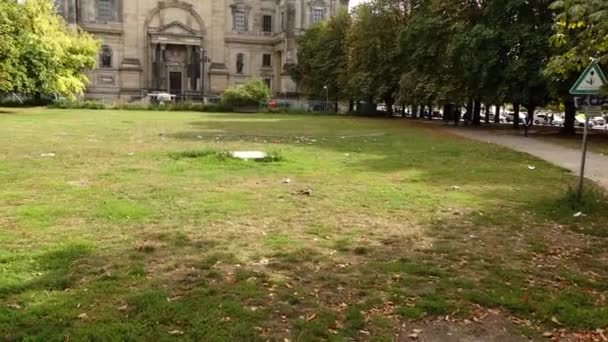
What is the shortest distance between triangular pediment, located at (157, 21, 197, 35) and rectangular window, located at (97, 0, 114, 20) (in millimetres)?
7137

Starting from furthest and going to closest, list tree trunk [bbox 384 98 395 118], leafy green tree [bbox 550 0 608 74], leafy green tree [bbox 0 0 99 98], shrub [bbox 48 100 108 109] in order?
shrub [bbox 48 100 108 109] → tree trunk [bbox 384 98 395 118] → leafy green tree [bbox 0 0 99 98] → leafy green tree [bbox 550 0 608 74]

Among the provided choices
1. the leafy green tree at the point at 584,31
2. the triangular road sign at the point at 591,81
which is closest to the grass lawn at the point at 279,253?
the triangular road sign at the point at 591,81

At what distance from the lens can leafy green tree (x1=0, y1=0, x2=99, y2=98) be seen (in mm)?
40594

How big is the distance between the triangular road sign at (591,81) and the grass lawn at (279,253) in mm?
2127

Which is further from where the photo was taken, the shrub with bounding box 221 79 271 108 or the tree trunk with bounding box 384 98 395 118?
the shrub with bounding box 221 79 271 108

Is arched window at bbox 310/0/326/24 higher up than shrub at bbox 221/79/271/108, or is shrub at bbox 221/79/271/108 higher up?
arched window at bbox 310/0/326/24

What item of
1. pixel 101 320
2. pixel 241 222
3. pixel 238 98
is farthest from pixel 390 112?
pixel 101 320

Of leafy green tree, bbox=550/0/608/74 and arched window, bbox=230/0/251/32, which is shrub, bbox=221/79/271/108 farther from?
leafy green tree, bbox=550/0/608/74

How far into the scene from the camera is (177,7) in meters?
87.3

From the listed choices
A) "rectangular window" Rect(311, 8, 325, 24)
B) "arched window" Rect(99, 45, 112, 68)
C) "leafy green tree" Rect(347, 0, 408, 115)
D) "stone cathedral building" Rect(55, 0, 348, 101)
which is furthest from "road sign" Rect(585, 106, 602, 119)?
"arched window" Rect(99, 45, 112, 68)

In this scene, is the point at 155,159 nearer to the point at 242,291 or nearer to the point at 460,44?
the point at 242,291

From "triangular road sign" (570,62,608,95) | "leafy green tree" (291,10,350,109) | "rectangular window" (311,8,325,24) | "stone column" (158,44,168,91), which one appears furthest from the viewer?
"rectangular window" (311,8,325,24)

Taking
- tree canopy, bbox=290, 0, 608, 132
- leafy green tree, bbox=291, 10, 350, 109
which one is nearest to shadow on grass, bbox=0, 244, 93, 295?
tree canopy, bbox=290, 0, 608, 132

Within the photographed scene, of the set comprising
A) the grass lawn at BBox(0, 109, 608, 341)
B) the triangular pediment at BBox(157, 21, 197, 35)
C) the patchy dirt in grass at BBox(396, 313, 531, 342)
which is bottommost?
the patchy dirt in grass at BBox(396, 313, 531, 342)
